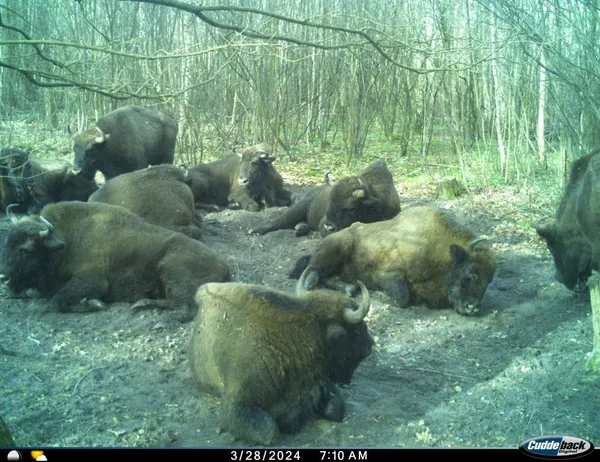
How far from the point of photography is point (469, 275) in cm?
870

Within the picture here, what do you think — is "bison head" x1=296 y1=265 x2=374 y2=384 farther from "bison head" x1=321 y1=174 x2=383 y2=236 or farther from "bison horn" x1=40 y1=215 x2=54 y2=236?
"bison head" x1=321 y1=174 x2=383 y2=236

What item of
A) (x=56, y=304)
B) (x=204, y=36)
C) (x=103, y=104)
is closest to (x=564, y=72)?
(x=56, y=304)

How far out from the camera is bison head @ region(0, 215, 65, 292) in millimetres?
8586

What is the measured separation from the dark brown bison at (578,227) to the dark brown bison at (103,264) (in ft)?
14.6

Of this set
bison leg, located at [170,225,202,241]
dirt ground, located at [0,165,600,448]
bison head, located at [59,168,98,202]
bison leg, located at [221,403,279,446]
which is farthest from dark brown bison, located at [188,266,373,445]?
bison head, located at [59,168,98,202]

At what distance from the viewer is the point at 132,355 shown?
7.08m

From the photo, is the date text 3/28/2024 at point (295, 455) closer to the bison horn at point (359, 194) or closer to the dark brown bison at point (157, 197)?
the dark brown bison at point (157, 197)

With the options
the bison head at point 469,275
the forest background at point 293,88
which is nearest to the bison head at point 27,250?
the bison head at point 469,275

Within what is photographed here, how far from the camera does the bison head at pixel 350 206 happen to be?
1110 cm

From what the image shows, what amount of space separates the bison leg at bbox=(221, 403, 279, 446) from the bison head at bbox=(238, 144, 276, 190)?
941 centimetres

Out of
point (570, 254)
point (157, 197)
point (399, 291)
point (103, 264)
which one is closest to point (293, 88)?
point (157, 197)

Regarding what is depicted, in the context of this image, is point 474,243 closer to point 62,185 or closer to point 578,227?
point 578,227

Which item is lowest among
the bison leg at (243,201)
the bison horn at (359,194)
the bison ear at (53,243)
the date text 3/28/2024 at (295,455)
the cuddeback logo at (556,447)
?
the bison leg at (243,201)

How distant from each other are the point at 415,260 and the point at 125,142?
25.6ft
